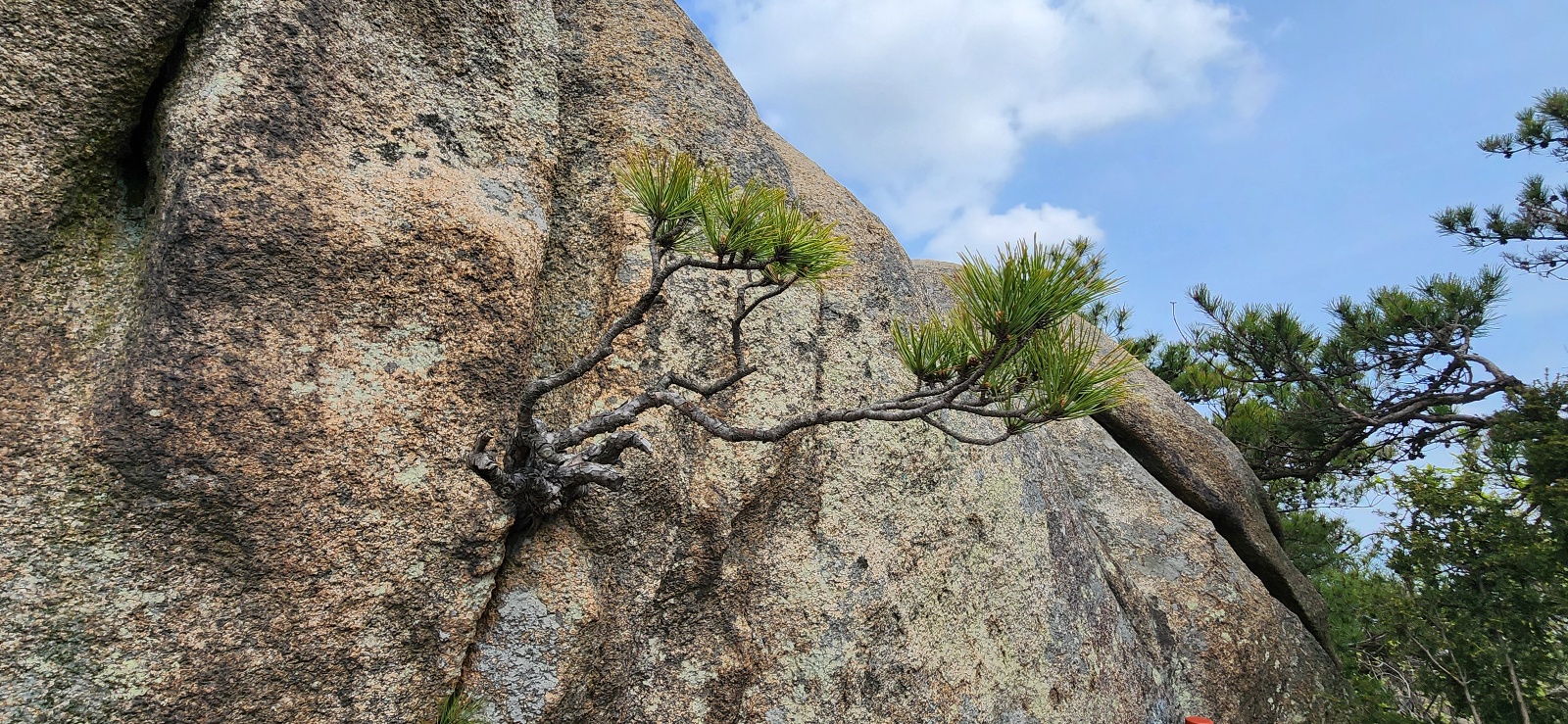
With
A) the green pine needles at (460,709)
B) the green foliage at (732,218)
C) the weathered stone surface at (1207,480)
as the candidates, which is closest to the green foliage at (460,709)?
the green pine needles at (460,709)

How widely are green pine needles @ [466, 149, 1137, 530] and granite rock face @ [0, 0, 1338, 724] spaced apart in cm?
27

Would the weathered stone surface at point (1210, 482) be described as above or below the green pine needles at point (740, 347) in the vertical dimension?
above

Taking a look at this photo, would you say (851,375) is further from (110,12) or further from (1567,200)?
A: (1567,200)

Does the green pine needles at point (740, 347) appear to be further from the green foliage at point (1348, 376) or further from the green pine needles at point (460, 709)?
the green foliage at point (1348, 376)

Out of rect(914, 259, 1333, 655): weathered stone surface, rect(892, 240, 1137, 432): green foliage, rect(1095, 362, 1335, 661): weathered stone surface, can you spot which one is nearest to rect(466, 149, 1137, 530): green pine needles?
rect(892, 240, 1137, 432): green foliage

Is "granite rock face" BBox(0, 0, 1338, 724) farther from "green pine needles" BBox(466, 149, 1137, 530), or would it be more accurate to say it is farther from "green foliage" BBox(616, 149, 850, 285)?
"green foliage" BBox(616, 149, 850, 285)

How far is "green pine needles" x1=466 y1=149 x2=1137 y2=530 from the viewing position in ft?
10.1

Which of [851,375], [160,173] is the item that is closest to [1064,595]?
[851,375]

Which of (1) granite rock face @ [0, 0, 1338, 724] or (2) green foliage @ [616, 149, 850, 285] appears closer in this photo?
(1) granite rock face @ [0, 0, 1338, 724]

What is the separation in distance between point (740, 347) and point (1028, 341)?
117 centimetres

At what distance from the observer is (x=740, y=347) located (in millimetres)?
3285

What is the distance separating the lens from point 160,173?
9.86 ft

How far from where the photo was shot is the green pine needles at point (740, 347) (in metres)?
3.07

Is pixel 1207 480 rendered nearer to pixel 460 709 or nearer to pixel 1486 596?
pixel 1486 596
